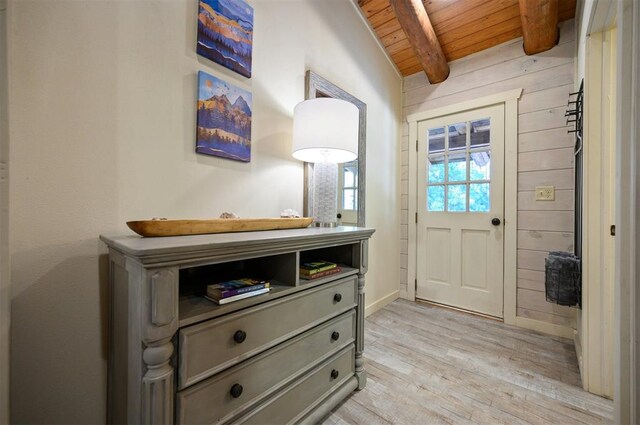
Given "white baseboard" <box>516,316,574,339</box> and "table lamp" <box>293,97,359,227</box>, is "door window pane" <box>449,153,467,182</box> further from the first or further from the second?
"table lamp" <box>293,97,359,227</box>

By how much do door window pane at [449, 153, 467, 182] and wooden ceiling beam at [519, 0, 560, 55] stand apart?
1.02 meters

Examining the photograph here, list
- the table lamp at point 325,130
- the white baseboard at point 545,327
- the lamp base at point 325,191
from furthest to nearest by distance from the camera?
the white baseboard at point 545,327 < the lamp base at point 325,191 < the table lamp at point 325,130

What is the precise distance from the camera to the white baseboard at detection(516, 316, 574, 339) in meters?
2.09

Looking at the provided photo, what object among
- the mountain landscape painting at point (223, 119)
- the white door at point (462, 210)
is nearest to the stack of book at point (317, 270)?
the mountain landscape painting at point (223, 119)

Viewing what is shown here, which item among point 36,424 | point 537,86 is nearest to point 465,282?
point 537,86

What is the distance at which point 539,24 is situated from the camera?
79.0 inches

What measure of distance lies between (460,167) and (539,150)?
62cm

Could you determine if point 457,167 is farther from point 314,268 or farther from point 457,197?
point 314,268

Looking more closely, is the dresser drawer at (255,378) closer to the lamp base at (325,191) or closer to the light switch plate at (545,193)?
the lamp base at (325,191)

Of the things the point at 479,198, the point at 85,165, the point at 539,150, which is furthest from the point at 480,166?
the point at 85,165

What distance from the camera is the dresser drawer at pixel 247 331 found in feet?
2.55

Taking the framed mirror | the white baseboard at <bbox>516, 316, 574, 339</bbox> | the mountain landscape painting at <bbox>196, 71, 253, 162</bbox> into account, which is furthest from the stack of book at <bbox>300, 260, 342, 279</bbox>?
the white baseboard at <bbox>516, 316, 574, 339</bbox>

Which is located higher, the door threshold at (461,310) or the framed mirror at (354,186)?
the framed mirror at (354,186)

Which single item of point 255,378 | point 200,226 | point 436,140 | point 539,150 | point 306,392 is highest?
point 436,140
